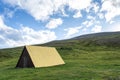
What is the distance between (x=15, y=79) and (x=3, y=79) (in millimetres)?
2657

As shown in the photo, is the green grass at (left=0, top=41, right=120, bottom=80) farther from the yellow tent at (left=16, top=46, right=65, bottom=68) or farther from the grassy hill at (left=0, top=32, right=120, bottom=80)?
the yellow tent at (left=16, top=46, right=65, bottom=68)

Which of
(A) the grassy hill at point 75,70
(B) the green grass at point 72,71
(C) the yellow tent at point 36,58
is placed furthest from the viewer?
(C) the yellow tent at point 36,58

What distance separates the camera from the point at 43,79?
1393 inches

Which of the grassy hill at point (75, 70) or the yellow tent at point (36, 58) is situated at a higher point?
the yellow tent at point (36, 58)

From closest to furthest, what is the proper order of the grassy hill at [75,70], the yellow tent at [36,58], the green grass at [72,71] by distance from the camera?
the green grass at [72,71] → the grassy hill at [75,70] → the yellow tent at [36,58]

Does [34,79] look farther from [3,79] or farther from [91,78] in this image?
[91,78]

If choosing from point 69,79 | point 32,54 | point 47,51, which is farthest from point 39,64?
point 69,79

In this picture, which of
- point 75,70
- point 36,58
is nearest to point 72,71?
point 75,70

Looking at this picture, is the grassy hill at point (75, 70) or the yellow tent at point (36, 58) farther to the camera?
the yellow tent at point (36, 58)

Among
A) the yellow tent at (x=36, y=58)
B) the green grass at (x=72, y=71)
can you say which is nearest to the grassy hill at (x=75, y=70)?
the green grass at (x=72, y=71)

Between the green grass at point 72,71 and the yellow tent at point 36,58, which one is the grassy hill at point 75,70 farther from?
the yellow tent at point 36,58

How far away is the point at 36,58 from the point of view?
2360 inches

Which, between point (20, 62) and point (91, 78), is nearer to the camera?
point (91, 78)

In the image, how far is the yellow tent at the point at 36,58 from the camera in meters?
58.6
